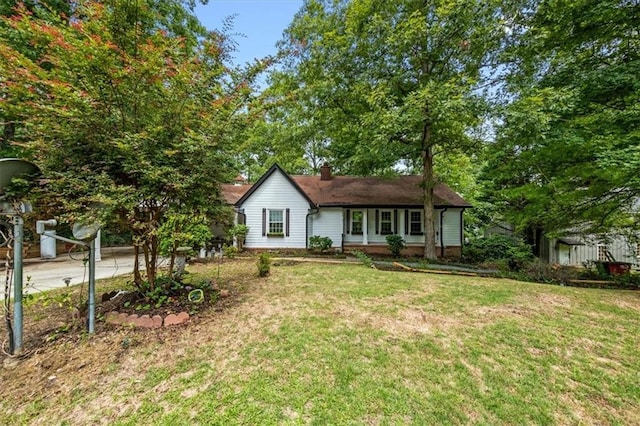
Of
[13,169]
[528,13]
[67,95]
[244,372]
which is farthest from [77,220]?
[528,13]

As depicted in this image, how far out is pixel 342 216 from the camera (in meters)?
14.7

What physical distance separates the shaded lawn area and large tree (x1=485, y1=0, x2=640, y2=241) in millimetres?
3995

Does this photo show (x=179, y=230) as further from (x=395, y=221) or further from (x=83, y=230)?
(x=395, y=221)

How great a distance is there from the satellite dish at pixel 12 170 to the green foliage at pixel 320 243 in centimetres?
1091

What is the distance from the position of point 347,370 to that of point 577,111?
10.2 metres

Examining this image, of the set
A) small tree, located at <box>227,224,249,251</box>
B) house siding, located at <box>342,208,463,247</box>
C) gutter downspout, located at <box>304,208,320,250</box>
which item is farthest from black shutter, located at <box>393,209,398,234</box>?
small tree, located at <box>227,224,249,251</box>

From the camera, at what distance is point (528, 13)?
969 cm

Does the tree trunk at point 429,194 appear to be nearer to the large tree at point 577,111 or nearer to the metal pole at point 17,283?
the large tree at point 577,111

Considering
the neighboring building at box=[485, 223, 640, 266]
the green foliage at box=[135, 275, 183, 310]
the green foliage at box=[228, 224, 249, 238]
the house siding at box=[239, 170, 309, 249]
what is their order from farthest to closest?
the house siding at box=[239, 170, 309, 249], the neighboring building at box=[485, 223, 640, 266], the green foliage at box=[228, 224, 249, 238], the green foliage at box=[135, 275, 183, 310]

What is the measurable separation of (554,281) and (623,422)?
759cm

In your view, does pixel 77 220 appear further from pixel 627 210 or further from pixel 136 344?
pixel 627 210

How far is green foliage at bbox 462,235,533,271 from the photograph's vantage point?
12227 millimetres

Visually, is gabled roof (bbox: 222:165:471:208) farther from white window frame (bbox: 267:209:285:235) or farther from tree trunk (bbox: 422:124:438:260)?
white window frame (bbox: 267:209:285:235)

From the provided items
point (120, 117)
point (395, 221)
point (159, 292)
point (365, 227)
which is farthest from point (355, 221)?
point (120, 117)
